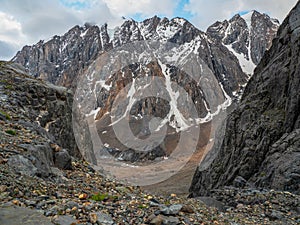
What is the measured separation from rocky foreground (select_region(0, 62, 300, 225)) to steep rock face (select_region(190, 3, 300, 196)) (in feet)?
34.0

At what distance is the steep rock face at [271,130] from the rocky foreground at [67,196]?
34.0 ft

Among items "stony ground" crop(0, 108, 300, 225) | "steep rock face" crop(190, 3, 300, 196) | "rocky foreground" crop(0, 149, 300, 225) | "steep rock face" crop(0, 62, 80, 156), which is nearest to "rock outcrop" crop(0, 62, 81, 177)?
"steep rock face" crop(0, 62, 80, 156)

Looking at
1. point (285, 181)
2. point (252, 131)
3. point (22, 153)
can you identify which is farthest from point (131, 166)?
point (22, 153)

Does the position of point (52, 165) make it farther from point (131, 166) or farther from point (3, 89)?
point (131, 166)

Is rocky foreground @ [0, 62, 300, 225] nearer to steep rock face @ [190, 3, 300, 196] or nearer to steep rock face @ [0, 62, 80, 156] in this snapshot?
steep rock face @ [0, 62, 80, 156]

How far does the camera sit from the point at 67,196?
→ 9.26 metres

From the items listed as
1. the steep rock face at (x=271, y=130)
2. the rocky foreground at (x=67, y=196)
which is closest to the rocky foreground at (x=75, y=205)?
the rocky foreground at (x=67, y=196)

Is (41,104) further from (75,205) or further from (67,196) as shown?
(75,205)

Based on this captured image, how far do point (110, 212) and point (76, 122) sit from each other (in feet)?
68.4

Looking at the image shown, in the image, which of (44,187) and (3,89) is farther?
(3,89)

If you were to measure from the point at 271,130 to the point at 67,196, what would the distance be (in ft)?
106

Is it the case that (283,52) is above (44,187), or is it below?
above

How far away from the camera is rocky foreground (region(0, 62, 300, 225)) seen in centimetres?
752

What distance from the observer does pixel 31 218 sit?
668 cm
